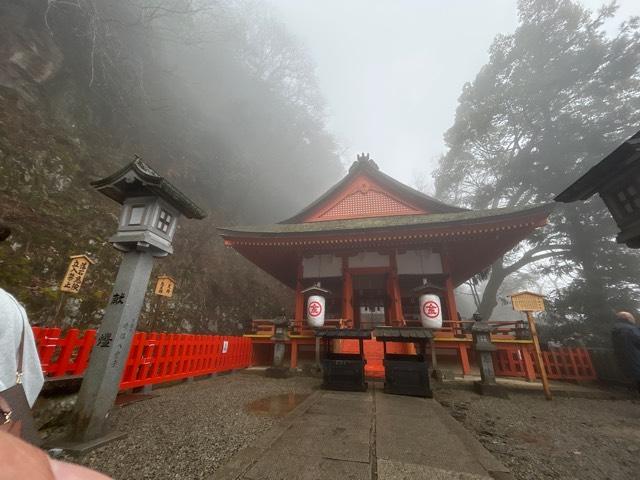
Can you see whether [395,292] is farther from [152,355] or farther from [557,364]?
[152,355]

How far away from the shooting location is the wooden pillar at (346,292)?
919cm

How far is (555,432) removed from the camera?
12.7 ft

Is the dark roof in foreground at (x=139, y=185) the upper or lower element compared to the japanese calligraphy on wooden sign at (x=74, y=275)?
upper

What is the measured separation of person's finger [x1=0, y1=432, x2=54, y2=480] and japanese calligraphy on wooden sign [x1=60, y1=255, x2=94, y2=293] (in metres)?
7.65

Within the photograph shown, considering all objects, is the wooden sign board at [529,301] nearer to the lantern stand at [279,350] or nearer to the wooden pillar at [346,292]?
the wooden pillar at [346,292]

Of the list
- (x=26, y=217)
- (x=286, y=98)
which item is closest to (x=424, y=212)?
(x=26, y=217)

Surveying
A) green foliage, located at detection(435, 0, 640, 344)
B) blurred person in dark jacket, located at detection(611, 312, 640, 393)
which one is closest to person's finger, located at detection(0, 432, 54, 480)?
blurred person in dark jacket, located at detection(611, 312, 640, 393)

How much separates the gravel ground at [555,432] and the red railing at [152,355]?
5.51m

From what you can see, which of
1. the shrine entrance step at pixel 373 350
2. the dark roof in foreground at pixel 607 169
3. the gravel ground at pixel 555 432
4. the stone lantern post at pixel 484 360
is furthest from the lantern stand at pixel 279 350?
the dark roof in foreground at pixel 607 169

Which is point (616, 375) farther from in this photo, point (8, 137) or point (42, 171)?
point (8, 137)

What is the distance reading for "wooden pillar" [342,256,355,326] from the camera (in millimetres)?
9195

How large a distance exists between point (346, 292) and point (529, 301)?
5256 mm

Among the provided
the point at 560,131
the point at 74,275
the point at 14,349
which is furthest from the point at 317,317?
the point at 560,131

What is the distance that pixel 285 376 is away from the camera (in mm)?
7375
